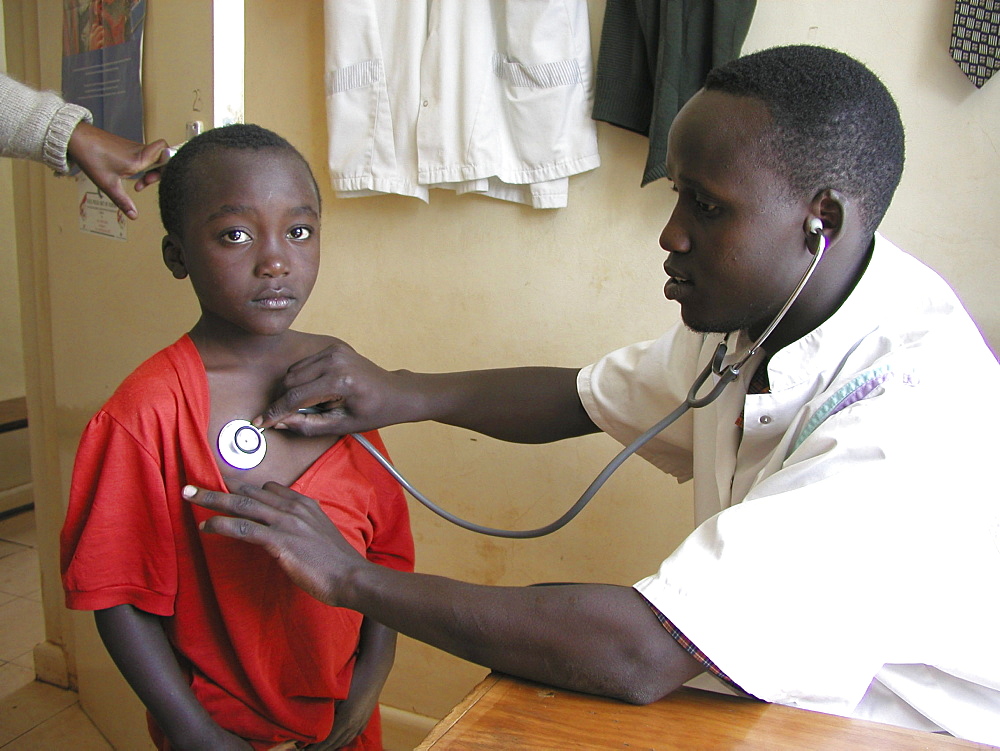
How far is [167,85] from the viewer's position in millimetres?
1339

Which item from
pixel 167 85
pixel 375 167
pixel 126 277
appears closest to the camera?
pixel 167 85

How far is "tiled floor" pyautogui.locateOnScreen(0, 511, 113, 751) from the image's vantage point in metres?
2.01

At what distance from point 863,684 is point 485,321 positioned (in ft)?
4.18

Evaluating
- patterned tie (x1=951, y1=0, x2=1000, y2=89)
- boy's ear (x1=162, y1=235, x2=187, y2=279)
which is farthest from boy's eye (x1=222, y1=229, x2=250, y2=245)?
patterned tie (x1=951, y1=0, x2=1000, y2=89)

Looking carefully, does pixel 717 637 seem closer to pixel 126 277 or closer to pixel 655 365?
pixel 655 365

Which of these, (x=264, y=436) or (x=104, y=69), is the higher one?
(x=104, y=69)

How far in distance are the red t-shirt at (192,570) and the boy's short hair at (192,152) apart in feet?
0.60

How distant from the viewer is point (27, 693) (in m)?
2.20

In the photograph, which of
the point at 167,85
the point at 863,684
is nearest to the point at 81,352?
the point at 167,85

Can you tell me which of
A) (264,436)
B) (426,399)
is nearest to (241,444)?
(264,436)

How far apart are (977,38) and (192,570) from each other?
5.07ft

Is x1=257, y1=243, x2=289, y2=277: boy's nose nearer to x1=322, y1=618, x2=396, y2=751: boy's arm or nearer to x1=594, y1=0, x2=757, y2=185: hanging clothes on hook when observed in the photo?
x1=322, y1=618, x2=396, y2=751: boy's arm

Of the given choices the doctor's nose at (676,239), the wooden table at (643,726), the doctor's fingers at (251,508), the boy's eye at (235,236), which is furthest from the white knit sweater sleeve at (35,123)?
the wooden table at (643,726)

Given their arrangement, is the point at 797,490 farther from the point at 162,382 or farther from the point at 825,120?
the point at 162,382
